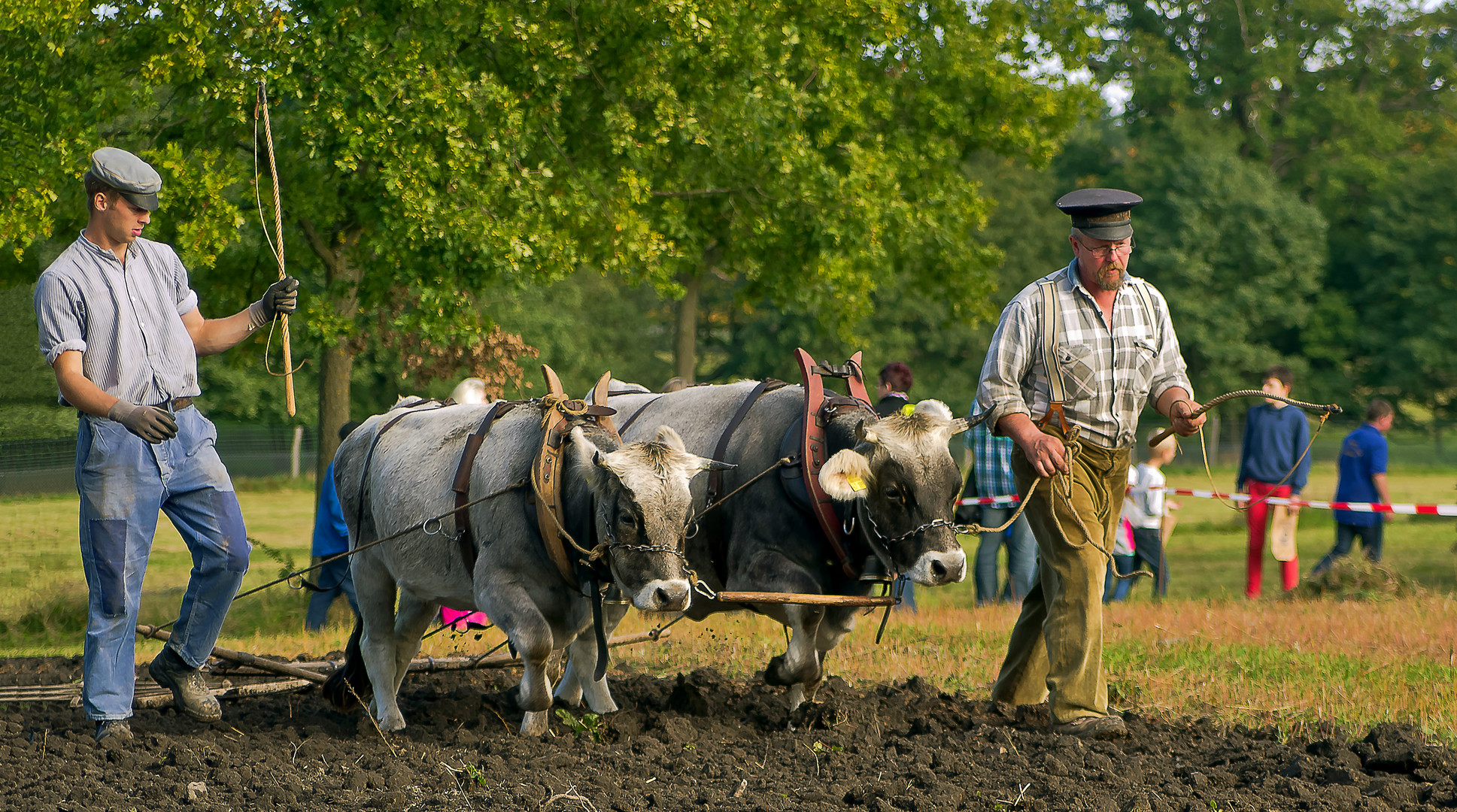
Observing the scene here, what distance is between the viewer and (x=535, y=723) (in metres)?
5.90

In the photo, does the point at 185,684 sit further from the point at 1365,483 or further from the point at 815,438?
the point at 1365,483

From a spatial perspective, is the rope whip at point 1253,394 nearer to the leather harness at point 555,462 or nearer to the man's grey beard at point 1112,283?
the man's grey beard at point 1112,283

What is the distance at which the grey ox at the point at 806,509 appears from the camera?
5629mm

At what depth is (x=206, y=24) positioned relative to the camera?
10.2 m

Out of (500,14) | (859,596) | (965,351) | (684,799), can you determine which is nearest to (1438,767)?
(859,596)

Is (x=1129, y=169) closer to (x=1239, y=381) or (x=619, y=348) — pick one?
(x=1239, y=381)

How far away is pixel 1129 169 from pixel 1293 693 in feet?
125

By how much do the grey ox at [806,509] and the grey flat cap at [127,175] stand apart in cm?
251

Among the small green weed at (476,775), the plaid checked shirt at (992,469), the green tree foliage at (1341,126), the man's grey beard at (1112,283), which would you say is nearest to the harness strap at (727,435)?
the man's grey beard at (1112,283)

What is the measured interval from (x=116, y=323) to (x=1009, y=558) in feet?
27.3

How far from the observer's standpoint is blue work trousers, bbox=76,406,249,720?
5707 millimetres

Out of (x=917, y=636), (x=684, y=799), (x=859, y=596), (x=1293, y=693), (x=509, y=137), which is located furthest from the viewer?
(x=509, y=137)

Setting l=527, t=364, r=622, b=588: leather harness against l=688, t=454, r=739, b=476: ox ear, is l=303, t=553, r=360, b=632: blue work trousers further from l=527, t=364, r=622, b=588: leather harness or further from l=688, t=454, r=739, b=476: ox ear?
l=688, t=454, r=739, b=476: ox ear

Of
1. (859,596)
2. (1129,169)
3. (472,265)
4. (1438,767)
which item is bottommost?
(1438,767)
